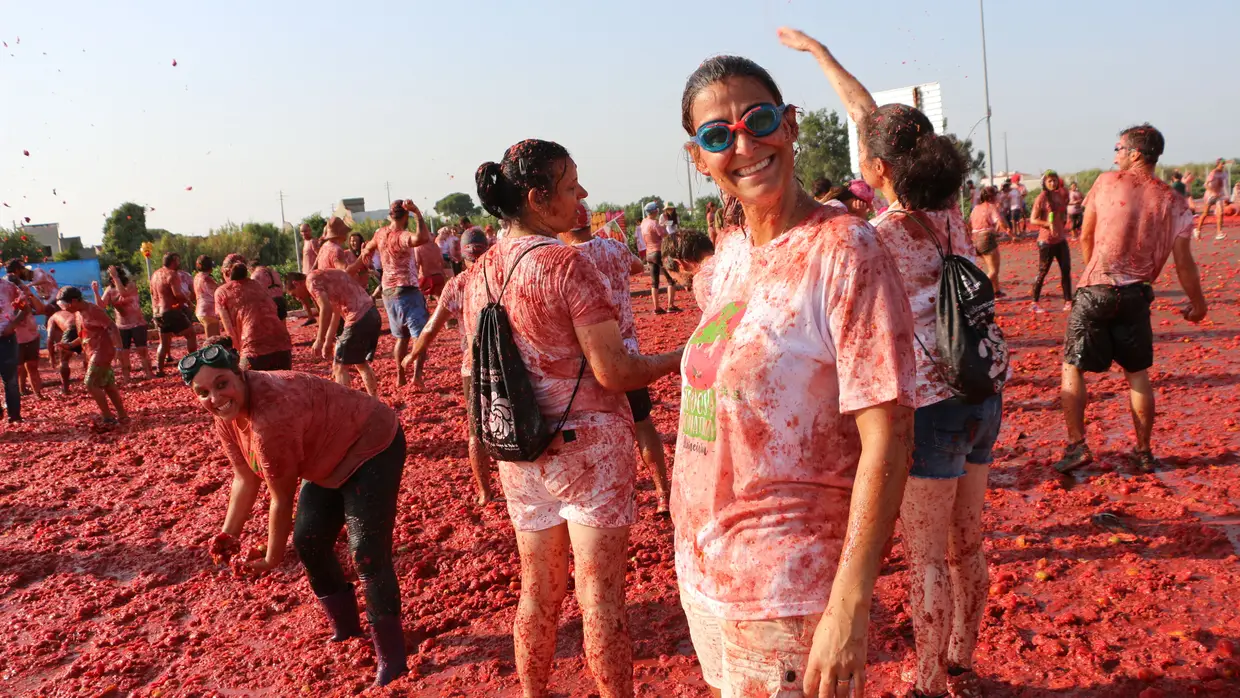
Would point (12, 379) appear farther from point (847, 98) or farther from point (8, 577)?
point (847, 98)

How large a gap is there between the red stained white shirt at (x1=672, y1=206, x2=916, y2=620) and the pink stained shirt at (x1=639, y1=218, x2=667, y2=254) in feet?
47.2

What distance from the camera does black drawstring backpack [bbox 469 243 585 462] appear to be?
282 cm

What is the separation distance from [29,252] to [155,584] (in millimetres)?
44231

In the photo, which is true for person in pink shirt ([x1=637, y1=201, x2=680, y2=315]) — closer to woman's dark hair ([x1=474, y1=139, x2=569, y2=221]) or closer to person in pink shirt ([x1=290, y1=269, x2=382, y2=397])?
person in pink shirt ([x1=290, y1=269, x2=382, y2=397])

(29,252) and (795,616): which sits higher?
(29,252)

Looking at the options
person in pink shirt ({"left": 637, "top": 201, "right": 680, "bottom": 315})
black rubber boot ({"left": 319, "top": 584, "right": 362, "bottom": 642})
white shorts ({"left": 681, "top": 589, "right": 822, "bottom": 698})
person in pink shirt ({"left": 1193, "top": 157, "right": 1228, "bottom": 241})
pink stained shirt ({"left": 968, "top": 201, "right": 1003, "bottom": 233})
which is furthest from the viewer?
person in pink shirt ({"left": 1193, "top": 157, "right": 1228, "bottom": 241})

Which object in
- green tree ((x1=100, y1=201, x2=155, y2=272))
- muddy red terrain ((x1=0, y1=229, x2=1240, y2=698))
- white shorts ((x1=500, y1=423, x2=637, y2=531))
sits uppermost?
green tree ((x1=100, y1=201, x2=155, y2=272))

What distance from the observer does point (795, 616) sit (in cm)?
174

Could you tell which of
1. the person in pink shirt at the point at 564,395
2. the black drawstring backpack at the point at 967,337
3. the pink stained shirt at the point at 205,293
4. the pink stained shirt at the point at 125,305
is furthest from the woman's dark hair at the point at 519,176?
the pink stained shirt at the point at 125,305

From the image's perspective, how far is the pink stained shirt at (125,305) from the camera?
44.2 ft

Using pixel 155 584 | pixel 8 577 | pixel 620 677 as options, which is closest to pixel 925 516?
pixel 620 677

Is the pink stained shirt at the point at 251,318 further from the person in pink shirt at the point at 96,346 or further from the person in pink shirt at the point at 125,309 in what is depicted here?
the person in pink shirt at the point at 125,309

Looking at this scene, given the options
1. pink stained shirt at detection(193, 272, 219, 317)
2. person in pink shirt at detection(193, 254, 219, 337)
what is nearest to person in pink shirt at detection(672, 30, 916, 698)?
person in pink shirt at detection(193, 254, 219, 337)

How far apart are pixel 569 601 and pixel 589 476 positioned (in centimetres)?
213
